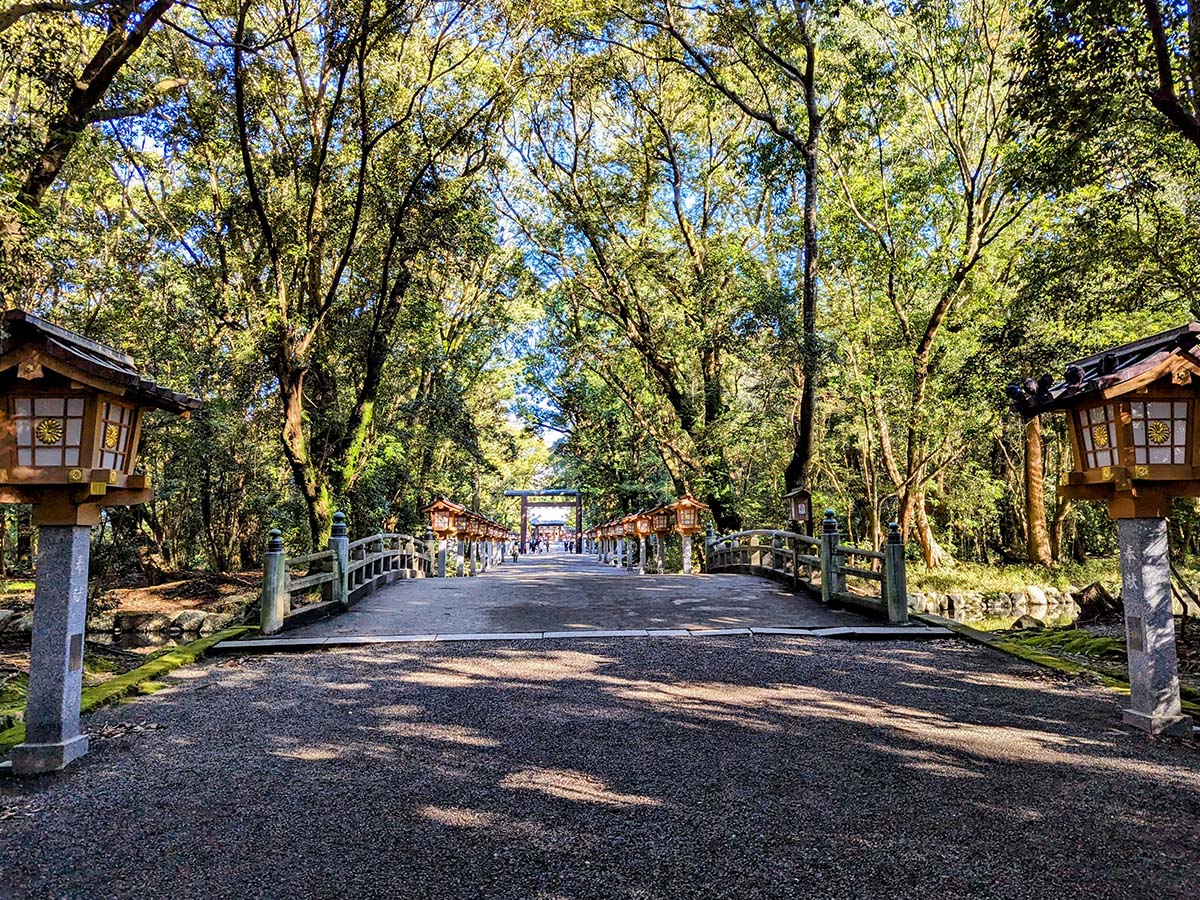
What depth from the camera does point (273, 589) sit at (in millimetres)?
7430

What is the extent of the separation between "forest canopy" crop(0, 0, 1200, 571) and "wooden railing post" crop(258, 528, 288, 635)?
3652 mm

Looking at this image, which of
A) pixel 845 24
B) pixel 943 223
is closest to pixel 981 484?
pixel 943 223

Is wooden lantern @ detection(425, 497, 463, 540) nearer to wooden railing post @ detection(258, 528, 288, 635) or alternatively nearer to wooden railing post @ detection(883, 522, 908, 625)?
wooden railing post @ detection(258, 528, 288, 635)

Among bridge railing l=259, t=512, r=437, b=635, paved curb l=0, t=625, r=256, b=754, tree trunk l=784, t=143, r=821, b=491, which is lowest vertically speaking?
paved curb l=0, t=625, r=256, b=754

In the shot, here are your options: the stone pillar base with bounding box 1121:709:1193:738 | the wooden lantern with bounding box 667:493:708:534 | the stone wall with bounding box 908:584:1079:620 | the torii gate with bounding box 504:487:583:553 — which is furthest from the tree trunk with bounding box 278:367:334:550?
the torii gate with bounding box 504:487:583:553

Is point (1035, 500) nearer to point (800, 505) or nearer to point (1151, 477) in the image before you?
point (800, 505)

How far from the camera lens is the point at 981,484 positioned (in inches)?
806

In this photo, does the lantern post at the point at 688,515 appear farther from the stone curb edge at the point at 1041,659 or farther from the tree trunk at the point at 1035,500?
the stone curb edge at the point at 1041,659

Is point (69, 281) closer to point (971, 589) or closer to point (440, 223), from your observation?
point (440, 223)

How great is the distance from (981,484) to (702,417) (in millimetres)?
9193

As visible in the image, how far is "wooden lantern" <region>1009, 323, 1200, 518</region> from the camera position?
414 cm

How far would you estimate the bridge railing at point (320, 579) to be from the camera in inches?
292

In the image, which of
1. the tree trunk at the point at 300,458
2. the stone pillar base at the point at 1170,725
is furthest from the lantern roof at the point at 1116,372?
the tree trunk at the point at 300,458

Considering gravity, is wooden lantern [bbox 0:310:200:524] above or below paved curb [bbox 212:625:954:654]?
above
